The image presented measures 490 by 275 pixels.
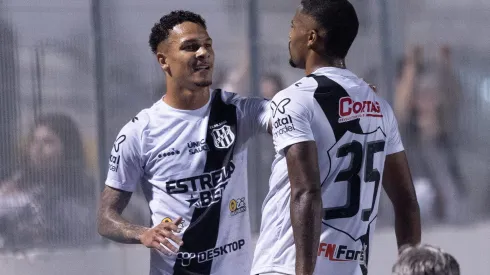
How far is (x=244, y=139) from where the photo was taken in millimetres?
3994

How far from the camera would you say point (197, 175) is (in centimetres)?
389

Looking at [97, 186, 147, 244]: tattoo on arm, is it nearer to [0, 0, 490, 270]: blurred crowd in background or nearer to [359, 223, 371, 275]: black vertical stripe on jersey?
[359, 223, 371, 275]: black vertical stripe on jersey

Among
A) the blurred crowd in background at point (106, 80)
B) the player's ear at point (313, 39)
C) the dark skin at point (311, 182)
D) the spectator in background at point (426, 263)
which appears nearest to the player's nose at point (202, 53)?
the dark skin at point (311, 182)

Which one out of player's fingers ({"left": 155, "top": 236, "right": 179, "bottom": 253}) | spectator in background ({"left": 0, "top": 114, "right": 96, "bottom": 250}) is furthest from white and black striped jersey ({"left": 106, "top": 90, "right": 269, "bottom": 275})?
spectator in background ({"left": 0, "top": 114, "right": 96, "bottom": 250})

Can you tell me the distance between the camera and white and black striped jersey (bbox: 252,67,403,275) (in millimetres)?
3357

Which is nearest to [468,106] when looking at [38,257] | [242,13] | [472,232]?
[472,232]

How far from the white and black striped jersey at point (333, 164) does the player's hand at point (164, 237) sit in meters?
0.31

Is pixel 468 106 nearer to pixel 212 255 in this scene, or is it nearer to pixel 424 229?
pixel 424 229

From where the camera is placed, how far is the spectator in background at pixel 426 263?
2828 mm

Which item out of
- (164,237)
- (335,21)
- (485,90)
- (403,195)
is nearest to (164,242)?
(164,237)

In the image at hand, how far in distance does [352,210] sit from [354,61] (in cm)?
237

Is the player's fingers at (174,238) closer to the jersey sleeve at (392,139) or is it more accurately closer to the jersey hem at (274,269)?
the jersey hem at (274,269)

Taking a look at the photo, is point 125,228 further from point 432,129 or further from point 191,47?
point 432,129

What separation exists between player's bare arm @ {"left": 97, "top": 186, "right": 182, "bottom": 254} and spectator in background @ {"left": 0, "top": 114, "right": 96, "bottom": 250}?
137cm
